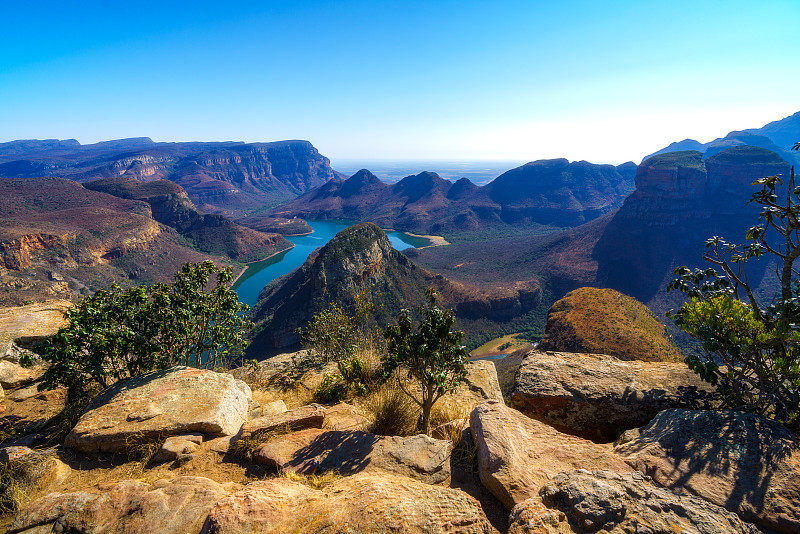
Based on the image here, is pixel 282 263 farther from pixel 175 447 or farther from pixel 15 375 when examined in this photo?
pixel 175 447

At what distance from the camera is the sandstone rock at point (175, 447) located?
565cm

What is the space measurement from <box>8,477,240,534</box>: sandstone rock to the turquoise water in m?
68.2

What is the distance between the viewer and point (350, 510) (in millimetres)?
3859

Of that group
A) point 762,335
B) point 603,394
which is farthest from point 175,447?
point 762,335

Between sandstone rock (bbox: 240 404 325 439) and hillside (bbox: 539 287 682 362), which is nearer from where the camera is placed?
sandstone rock (bbox: 240 404 325 439)

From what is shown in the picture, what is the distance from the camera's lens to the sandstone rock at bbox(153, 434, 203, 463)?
565 cm

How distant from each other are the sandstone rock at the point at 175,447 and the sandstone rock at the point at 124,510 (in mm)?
954

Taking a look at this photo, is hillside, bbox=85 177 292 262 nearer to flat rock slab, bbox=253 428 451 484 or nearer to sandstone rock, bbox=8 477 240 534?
flat rock slab, bbox=253 428 451 484

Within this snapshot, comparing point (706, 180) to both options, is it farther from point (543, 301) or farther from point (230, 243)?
point (230, 243)

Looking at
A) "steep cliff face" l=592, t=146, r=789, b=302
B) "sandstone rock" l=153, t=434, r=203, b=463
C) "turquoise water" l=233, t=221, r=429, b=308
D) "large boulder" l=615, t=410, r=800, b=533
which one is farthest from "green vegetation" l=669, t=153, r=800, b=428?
"steep cliff face" l=592, t=146, r=789, b=302

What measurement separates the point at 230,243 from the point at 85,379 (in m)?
135

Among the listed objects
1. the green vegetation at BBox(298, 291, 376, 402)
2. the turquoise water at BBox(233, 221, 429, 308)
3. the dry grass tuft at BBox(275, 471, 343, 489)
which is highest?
the dry grass tuft at BBox(275, 471, 343, 489)

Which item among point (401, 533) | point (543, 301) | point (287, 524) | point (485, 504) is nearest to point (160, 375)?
point (287, 524)

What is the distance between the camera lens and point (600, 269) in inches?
3558
